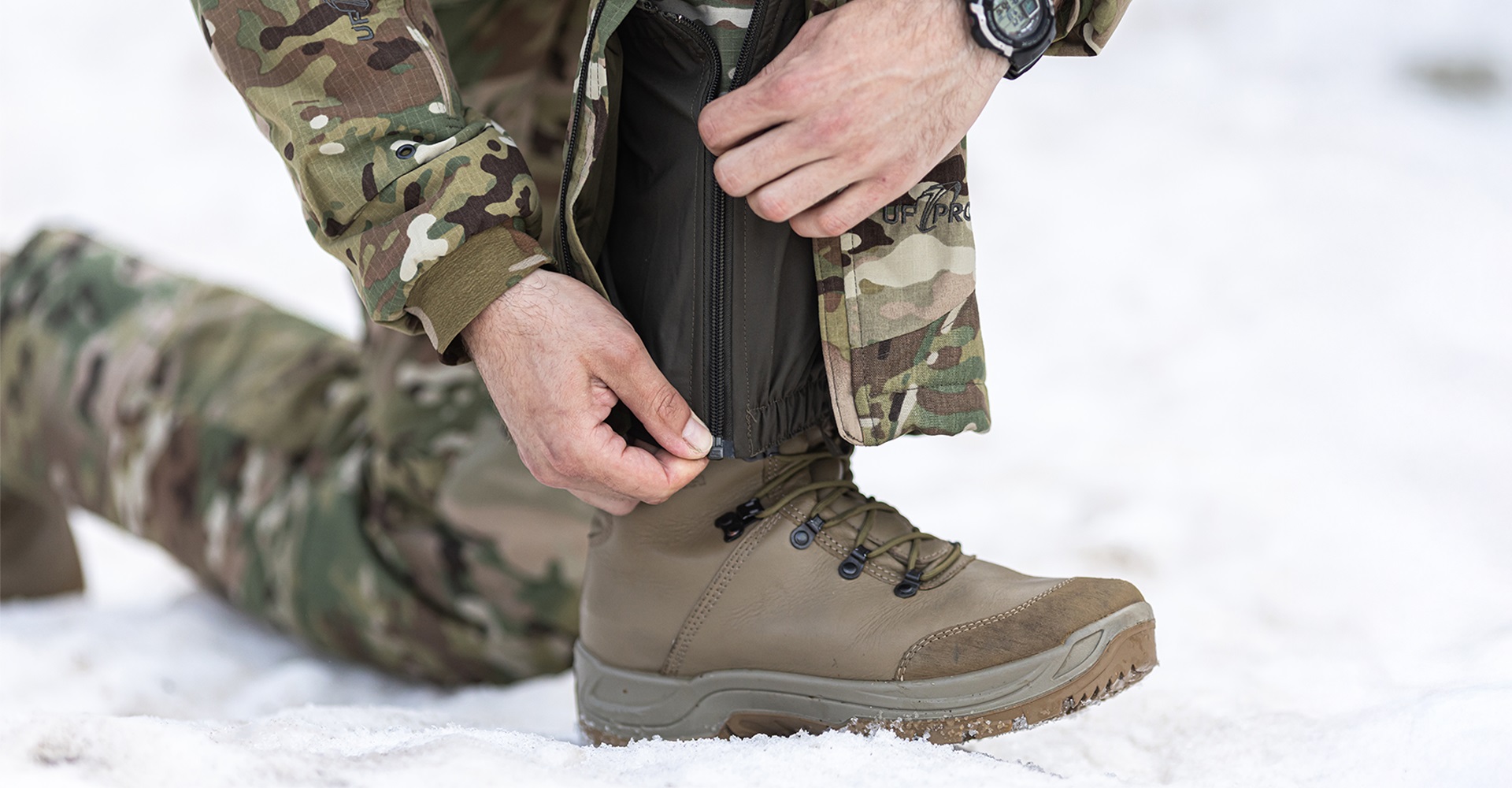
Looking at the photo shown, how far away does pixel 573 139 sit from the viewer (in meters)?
0.89

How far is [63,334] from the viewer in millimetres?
1684

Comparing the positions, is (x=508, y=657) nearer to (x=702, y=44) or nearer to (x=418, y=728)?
(x=418, y=728)

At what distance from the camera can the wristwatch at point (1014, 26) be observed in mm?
792

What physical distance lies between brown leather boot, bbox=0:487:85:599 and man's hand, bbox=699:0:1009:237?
1.52 meters

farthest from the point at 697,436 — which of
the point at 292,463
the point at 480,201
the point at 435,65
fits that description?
the point at 292,463

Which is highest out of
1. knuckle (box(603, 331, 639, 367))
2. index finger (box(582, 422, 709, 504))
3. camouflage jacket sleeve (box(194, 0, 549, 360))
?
camouflage jacket sleeve (box(194, 0, 549, 360))

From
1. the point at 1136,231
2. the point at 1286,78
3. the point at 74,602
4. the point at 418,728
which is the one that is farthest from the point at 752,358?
the point at 1286,78

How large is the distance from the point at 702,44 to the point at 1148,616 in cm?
56

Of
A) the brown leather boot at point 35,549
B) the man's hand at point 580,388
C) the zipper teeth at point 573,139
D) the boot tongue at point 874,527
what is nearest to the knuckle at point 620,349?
the man's hand at point 580,388

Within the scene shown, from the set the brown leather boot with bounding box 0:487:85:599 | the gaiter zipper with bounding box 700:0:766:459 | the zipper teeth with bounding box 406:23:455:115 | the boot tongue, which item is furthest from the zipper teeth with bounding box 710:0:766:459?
the brown leather boot with bounding box 0:487:85:599

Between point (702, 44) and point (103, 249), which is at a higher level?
point (702, 44)

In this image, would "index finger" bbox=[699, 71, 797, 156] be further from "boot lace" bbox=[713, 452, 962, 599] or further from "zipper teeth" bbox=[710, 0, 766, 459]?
"boot lace" bbox=[713, 452, 962, 599]

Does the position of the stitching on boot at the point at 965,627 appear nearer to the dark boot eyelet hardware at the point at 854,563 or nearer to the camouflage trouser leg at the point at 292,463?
the dark boot eyelet hardware at the point at 854,563

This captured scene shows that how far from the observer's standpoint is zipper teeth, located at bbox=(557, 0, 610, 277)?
0.86 meters
